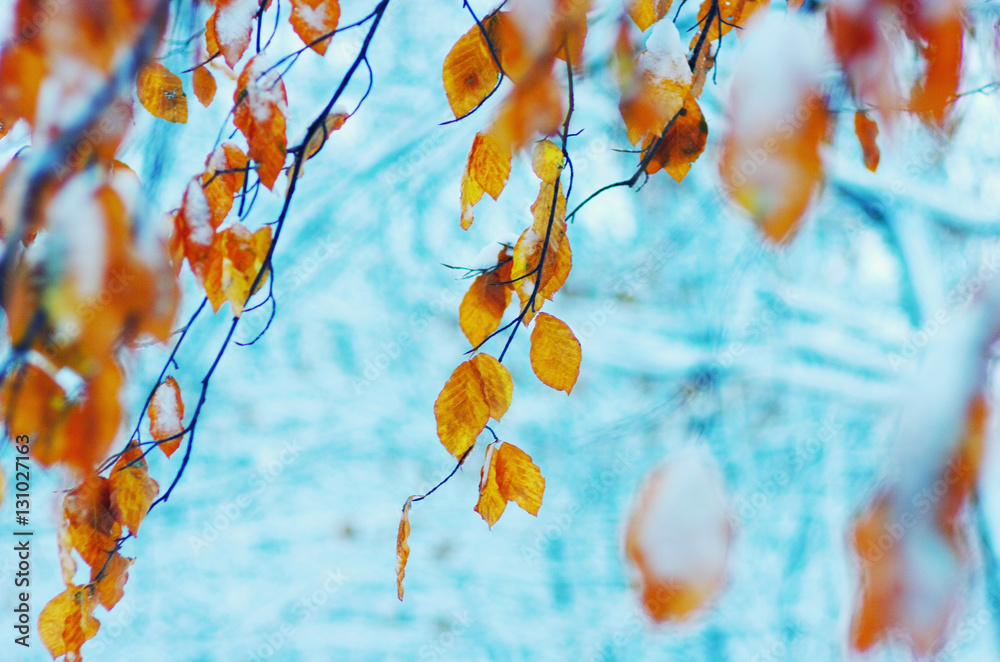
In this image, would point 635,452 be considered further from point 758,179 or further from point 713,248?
point 758,179

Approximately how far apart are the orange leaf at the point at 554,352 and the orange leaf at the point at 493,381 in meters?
0.03

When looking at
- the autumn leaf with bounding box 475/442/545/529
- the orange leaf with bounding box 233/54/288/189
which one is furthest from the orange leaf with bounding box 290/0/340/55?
the autumn leaf with bounding box 475/442/545/529

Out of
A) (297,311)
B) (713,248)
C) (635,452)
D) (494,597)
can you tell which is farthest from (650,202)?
(494,597)

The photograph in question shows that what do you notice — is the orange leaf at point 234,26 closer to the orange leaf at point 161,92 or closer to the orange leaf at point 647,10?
the orange leaf at point 161,92

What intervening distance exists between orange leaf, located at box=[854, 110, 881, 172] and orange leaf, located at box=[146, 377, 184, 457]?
0.72 metres

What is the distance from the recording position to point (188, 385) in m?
2.66

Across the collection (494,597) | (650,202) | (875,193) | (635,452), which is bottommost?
(494,597)

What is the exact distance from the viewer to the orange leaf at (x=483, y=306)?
1.81 feet

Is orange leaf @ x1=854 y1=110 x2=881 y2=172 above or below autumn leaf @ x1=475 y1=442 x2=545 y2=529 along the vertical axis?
above

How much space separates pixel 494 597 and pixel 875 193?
1950 mm

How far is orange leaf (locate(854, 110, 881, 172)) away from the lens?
68 centimetres

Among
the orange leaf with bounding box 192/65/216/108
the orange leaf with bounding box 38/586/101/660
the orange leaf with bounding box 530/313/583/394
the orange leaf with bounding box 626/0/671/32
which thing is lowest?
the orange leaf with bounding box 38/586/101/660

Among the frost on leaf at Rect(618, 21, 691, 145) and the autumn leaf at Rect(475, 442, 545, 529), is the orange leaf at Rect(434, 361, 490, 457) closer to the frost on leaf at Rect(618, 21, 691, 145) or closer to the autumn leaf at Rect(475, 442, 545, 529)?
the autumn leaf at Rect(475, 442, 545, 529)

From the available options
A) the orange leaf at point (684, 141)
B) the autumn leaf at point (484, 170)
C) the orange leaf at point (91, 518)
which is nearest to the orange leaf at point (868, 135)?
the orange leaf at point (684, 141)
